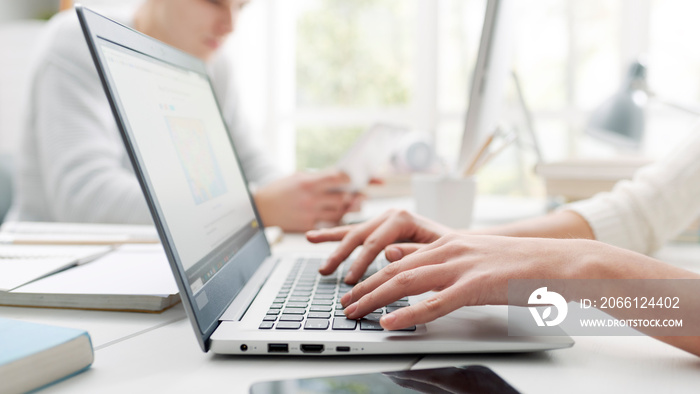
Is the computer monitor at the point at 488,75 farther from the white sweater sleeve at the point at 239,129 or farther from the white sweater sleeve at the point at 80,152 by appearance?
the white sweater sleeve at the point at 239,129

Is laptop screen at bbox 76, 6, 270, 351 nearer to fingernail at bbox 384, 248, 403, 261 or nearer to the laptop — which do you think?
the laptop

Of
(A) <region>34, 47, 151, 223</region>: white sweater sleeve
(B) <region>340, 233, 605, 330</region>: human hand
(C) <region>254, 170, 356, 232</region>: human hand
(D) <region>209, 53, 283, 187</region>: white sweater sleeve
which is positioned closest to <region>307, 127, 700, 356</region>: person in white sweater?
(B) <region>340, 233, 605, 330</region>: human hand

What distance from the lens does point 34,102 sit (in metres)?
1.11

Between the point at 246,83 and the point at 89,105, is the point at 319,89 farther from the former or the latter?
the point at 89,105

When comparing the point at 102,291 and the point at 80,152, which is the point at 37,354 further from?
the point at 80,152

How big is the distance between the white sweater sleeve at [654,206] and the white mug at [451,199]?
0.20 metres

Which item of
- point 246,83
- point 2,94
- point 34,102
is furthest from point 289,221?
point 246,83

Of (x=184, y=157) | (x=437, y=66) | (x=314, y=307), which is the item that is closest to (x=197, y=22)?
(x=184, y=157)

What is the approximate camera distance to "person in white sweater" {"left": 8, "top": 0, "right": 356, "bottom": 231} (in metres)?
0.98

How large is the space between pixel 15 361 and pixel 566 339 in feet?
1.20

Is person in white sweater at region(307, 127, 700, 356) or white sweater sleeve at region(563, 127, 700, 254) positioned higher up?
person in white sweater at region(307, 127, 700, 356)

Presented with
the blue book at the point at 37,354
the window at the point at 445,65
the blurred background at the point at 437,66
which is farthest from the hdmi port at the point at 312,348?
the window at the point at 445,65

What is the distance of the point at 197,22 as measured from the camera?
1.17 m

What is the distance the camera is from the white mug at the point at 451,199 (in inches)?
35.9
